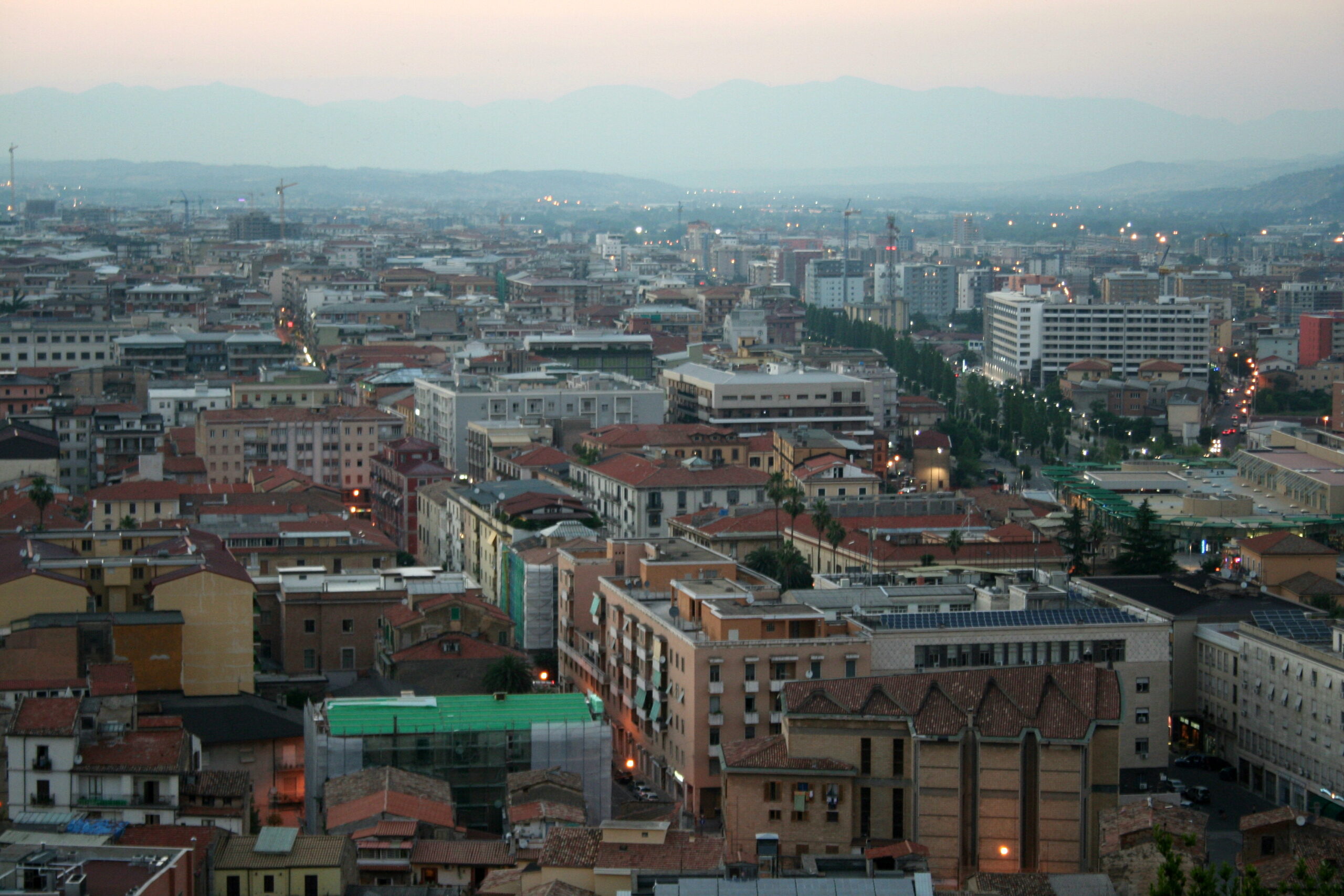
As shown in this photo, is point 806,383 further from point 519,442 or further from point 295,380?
point 295,380

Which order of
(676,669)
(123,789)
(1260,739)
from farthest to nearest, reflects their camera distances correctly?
(1260,739), (676,669), (123,789)

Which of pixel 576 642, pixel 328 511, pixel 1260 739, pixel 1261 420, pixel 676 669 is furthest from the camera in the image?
pixel 1261 420

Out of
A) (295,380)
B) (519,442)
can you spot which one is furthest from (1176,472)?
(295,380)

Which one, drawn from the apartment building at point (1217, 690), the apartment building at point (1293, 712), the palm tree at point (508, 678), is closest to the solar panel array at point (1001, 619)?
the apartment building at point (1293, 712)

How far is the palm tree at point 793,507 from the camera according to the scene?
34.6m

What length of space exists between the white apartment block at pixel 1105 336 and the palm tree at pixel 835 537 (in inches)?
1568

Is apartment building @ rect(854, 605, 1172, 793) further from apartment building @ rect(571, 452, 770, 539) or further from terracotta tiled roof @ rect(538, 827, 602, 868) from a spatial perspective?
apartment building @ rect(571, 452, 770, 539)

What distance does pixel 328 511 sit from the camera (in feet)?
117

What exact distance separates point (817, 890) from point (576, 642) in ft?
39.3

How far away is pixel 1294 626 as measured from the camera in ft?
84.5

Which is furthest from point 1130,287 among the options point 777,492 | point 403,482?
point 777,492

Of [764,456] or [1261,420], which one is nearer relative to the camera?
[764,456]

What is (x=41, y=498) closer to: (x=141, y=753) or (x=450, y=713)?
(x=450, y=713)

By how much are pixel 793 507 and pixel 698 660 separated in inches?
485
